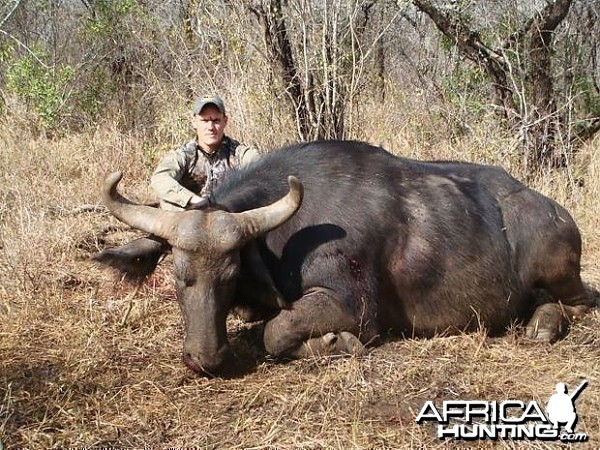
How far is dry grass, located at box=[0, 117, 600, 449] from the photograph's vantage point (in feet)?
10.6

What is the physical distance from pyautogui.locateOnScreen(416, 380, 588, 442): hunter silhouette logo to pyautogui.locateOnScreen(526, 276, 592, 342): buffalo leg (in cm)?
88

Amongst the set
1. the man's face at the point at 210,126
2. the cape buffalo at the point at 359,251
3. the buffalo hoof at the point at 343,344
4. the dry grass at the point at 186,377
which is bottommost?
the dry grass at the point at 186,377

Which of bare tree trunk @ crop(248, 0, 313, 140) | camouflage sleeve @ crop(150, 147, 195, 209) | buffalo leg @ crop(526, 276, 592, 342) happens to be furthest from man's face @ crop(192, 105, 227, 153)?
buffalo leg @ crop(526, 276, 592, 342)

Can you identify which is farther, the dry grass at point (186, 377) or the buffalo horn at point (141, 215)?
the buffalo horn at point (141, 215)

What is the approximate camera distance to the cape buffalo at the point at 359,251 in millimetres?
3744

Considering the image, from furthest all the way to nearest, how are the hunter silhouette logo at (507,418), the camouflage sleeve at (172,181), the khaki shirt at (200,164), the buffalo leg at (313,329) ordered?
the khaki shirt at (200,164), the camouflage sleeve at (172,181), the buffalo leg at (313,329), the hunter silhouette logo at (507,418)

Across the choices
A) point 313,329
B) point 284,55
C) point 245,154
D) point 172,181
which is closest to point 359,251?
point 313,329

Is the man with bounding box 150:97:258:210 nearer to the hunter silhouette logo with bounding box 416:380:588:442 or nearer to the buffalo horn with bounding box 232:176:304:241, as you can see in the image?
the buffalo horn with bounding box 232:176:304:241

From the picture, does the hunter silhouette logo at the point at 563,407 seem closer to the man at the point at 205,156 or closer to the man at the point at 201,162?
the man at the point at 201,162

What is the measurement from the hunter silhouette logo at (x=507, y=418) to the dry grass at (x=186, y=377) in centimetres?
6

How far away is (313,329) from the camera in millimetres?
4012

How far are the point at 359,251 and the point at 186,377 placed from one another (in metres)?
1.27

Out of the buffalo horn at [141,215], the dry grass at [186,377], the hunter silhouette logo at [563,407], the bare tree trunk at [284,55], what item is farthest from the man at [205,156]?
the hunter silhouette logo at [563,407]

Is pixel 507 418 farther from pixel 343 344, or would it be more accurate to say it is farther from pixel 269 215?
pixel 269 215
